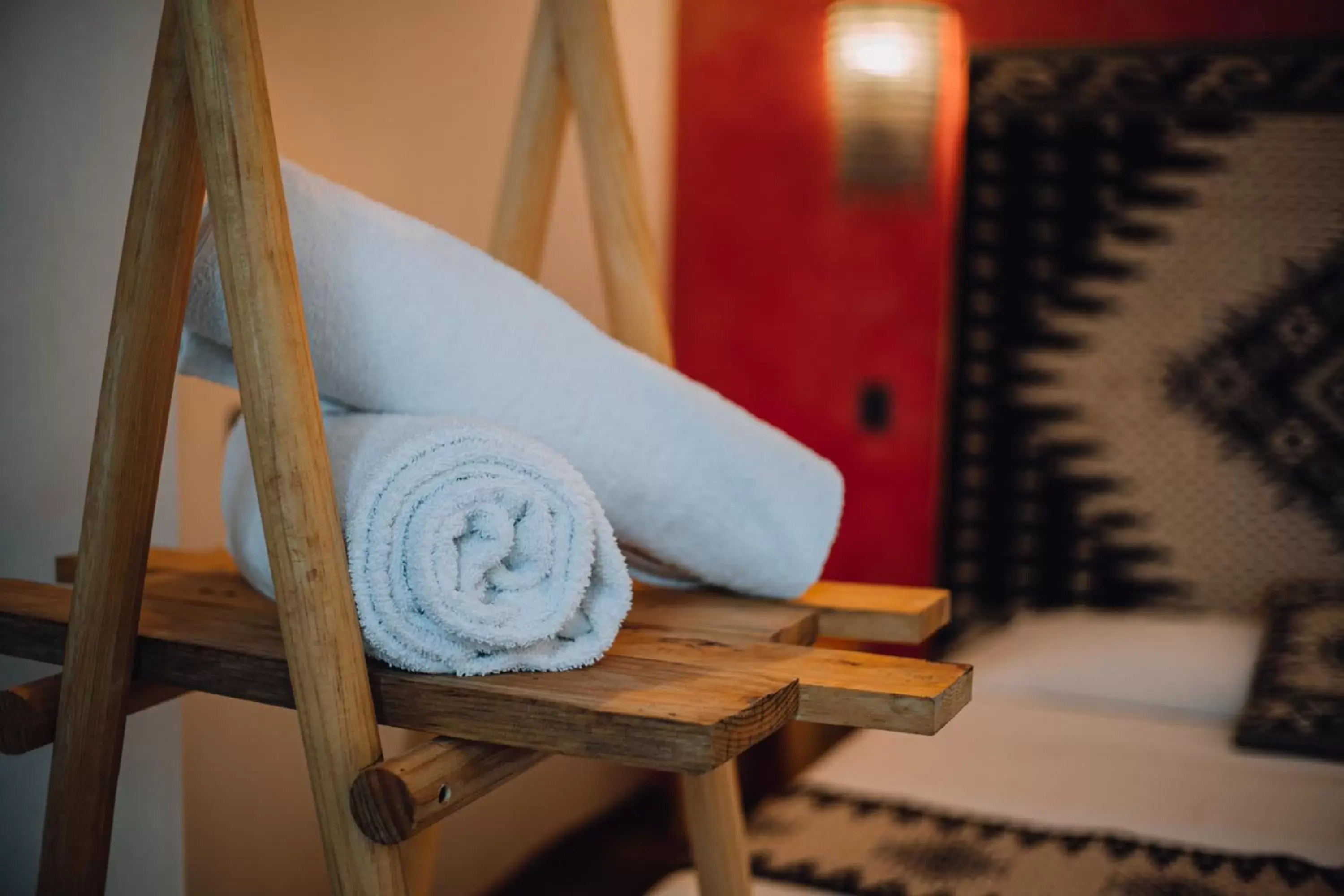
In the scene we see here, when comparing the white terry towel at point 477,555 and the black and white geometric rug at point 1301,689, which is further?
the black and white geometric rug at point 1301,689

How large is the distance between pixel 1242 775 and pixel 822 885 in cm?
71

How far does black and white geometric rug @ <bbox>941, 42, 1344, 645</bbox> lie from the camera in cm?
199

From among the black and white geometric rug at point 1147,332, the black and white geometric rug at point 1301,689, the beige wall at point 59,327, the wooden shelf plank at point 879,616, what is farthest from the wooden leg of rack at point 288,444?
the black and white geometric rug at point 1147,332

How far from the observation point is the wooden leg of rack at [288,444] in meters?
0.59

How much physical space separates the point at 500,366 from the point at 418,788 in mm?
276

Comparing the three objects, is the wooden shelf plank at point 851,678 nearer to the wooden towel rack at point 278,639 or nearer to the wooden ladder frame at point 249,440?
the wooden towel rack at point 278,639

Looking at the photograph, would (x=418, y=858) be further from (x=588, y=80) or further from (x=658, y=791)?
(x=658, y=791)

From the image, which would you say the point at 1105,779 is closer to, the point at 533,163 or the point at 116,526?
the point at 533,163

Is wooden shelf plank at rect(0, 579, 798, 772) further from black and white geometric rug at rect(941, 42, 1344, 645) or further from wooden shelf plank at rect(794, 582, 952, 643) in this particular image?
black and white geometric rug at rect(941, 42, 1344, 645)

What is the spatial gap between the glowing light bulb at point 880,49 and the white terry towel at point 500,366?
1.43 metres

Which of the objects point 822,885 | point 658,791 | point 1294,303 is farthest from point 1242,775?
point 658,791

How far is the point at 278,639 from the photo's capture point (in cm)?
70

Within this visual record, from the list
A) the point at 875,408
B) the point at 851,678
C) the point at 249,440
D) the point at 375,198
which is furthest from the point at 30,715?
the point at 875,408

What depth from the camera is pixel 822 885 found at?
121 cm
